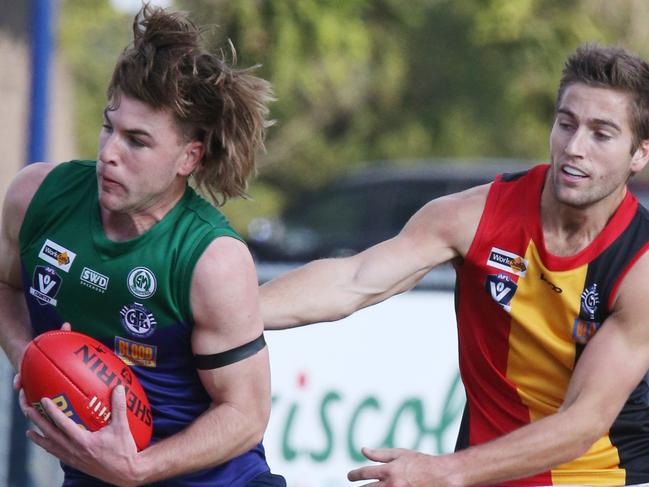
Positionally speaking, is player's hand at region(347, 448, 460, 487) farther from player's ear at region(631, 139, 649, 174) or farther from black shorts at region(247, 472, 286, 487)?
player's ear at region(631, 139, 649, 174)

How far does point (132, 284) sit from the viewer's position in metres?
4.14

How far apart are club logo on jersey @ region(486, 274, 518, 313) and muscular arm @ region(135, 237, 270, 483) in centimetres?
107

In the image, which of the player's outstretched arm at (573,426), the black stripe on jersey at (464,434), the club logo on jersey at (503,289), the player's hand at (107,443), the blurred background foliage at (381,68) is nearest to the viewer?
the player's hand at (107,443)

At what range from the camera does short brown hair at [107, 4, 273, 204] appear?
4109 mm

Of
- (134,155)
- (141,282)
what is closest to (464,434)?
(141,282)

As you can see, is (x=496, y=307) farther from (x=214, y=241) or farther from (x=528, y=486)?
(x=214, y=241)

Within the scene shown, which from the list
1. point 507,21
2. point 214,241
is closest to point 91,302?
point 214,241

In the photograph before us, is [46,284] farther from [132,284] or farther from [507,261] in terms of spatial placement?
[507,261]

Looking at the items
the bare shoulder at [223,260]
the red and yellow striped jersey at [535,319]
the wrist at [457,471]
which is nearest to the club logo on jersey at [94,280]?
the bare shoulder at [223,260]

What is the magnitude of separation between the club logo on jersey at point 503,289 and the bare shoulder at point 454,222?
0.16m

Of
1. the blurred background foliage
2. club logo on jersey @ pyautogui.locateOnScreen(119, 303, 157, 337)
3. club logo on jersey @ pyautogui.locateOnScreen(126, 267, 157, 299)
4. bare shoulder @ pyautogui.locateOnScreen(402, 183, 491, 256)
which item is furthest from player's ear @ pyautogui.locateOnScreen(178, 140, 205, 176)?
the blurred background foliage

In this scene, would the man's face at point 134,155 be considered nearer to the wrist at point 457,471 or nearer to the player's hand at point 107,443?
the player's hand at point 107,443

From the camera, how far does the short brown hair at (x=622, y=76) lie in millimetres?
4602

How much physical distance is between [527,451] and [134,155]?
1632 millimetres
